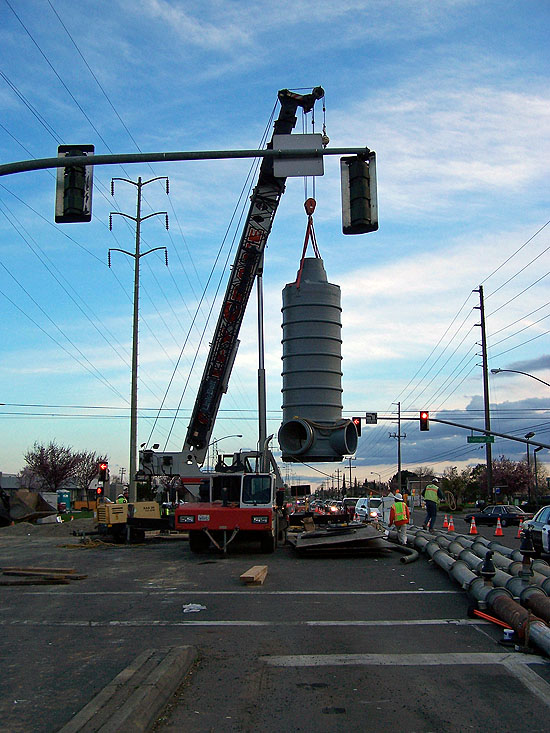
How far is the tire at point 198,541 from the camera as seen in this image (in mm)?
17953

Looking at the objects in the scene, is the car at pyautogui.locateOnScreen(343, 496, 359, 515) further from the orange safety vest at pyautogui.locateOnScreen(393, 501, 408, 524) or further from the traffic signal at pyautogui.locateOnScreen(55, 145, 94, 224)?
the traffic signal at pyautogui.locateOnScreen(55, 145, 94, 224)

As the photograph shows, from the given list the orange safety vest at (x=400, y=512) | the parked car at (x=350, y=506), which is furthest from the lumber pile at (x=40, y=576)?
the parked car at (x=350, y=506)

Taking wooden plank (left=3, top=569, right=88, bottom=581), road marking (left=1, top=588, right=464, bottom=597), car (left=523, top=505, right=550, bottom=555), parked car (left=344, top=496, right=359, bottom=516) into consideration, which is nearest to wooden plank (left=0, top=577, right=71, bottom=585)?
wooden plank (left=3, top=569, right=88, bottom=581)

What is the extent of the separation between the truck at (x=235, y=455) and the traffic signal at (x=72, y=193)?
3987 millimetres

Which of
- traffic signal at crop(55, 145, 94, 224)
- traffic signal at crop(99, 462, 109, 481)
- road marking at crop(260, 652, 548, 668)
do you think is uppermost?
traffic signal at crop(55, 145, 94, 224)

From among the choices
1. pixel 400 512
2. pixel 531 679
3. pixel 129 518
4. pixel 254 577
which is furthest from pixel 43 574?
pixel 531 679

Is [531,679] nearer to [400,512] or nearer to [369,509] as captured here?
[400,512]

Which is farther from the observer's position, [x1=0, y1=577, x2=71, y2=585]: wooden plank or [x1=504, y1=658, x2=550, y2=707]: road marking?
[x1=0, y1=577, x2=71, y2=585]: wooden plank

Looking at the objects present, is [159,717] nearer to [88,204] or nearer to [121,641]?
[121,641]

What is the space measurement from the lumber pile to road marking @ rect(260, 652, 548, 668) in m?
7.26

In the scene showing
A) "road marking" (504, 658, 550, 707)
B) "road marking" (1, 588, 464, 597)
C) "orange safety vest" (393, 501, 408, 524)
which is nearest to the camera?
"road marking" (504, 658, 550, 707)

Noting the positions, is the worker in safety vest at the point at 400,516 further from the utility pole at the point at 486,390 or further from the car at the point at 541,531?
the utility pole at the point at 486,390

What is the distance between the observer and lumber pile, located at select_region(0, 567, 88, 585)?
42.4 ft

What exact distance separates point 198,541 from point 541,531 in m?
8.64
